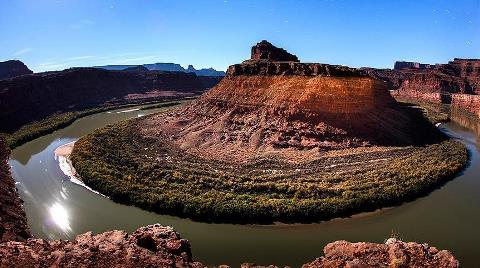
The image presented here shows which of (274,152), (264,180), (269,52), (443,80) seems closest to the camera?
(264,180)

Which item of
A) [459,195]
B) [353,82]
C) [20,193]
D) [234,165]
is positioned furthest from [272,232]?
[353,82]

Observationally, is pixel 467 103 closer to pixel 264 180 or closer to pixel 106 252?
pixel 264 180

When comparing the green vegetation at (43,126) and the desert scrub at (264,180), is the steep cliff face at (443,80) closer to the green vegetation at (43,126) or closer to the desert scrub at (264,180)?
the desert scrub at (264,180)

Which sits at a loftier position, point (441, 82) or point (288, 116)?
point (441, 82)

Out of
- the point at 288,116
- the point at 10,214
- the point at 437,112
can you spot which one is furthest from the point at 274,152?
the point at 437,112

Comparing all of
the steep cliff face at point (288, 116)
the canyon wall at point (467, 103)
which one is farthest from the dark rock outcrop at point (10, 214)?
the canyon wall at point (467, 103)

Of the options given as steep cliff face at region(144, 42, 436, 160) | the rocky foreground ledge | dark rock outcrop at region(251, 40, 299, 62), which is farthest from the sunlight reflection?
dark rock outcrop at region(251, 40, 299, 62)
